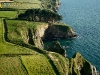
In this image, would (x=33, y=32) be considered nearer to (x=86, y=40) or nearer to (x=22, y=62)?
(x=86, y=40)

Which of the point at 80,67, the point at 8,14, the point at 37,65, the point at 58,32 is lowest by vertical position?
the point at 58,32

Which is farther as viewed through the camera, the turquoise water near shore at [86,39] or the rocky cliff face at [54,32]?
the rocky cliff face at [54,32]

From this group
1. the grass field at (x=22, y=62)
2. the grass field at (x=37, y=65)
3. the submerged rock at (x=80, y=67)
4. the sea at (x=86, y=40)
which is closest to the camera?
the grass field at (x=22, y=62)

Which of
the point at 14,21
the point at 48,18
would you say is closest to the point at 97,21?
the point at 48,18

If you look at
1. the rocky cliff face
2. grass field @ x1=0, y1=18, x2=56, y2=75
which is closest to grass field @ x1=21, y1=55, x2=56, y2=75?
grass field @ x1=0, y1=18, x2=56, y2=75

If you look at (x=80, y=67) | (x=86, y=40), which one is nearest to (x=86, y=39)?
(x=86, y=40)

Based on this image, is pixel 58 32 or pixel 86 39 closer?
pixel 86 39

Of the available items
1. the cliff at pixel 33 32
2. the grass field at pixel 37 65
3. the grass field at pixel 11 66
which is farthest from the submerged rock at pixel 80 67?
the cliff at pixel 33 32

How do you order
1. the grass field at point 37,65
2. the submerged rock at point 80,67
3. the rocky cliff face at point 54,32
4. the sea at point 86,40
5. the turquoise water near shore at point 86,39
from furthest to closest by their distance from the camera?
1. the rocky cliff face at point 54,32
2. the turquoise water near shore at point 86,39
3. the sea at point 86,40
4. the submerged rock at point 80,67
5. the grass field at point 37,65

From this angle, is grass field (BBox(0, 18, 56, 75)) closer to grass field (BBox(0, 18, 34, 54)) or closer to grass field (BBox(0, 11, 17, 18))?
grass field (BBox(0, 18, 34, 54))

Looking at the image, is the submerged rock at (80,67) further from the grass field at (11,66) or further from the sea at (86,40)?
the grass field at (11,66)

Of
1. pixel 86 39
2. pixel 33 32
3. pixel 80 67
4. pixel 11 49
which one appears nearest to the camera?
pixel 80 67
